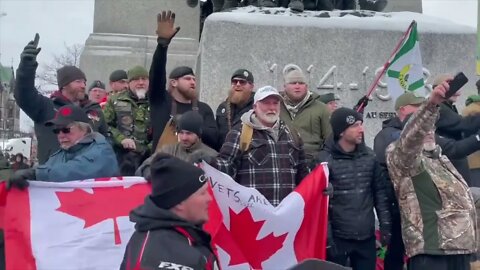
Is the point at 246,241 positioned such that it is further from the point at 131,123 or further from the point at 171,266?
the point at 171,266

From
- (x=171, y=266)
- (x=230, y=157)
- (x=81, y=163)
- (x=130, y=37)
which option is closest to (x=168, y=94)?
(x=230, y=157)

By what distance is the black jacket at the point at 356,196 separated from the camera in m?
5.91

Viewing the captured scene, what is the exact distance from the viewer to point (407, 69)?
8281mm

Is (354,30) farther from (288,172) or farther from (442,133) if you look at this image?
(288,172)

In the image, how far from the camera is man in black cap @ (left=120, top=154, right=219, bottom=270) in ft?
10.2

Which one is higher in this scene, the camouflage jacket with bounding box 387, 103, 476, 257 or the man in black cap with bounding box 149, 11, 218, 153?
the man in black cap with bounding box 149, 11, 218, 153

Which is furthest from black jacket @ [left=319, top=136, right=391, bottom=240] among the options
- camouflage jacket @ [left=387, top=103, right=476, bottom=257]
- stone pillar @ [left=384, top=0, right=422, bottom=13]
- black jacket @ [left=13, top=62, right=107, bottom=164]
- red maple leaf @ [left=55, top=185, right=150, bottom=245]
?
stone pillar @ [left=384, top=0, right=422, bottom=13]

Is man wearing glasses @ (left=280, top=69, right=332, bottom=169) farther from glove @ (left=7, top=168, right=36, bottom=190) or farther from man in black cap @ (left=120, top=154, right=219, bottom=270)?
man in black cap @ (left=120, top=154, right=219, bottom=270)

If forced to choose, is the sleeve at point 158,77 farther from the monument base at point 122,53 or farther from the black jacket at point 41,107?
the monument base at point 122,53

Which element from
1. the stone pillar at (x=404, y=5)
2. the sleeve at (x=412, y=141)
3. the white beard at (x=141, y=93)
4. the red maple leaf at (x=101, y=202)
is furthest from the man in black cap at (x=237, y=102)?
the stone pillar at (x=404, y=5)

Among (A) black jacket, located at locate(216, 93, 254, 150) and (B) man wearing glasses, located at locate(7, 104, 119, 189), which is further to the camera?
(A) black jacket, located at locate(216, 93, 254, 150)

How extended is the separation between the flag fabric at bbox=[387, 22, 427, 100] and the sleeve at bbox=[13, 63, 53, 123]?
3718mm

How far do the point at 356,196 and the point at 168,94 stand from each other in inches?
75.6

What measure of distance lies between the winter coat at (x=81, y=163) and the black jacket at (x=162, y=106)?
1.21 m
